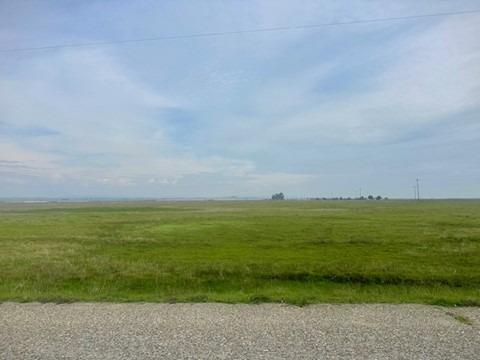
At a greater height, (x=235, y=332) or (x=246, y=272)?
(x=235, y=332)

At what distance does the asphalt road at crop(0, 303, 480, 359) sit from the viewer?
6.31 meters

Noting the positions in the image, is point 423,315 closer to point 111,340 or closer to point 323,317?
point 323,317

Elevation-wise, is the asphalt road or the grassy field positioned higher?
the asphalt road

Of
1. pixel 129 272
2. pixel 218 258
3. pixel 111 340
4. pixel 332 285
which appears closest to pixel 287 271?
pixel 332 285

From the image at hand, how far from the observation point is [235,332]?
23.8 ft

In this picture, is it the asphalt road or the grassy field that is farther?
the grassy field

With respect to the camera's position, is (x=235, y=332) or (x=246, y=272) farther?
(x=246, y=272)

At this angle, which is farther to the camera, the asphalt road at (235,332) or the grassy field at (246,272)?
the grassy field at (246,272)

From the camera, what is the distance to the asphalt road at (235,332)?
631cm

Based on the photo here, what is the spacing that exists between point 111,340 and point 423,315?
6995 millimetres

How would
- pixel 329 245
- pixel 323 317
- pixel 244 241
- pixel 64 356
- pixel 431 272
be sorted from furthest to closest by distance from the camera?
pixel 244 241 → pixel 329 245 → pixel 431 272 → pixel 323 317 → pixel 64 356

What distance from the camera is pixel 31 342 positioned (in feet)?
22.3

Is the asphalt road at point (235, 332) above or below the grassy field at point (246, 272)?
above

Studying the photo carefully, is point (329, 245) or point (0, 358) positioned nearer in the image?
point (0, 358)
